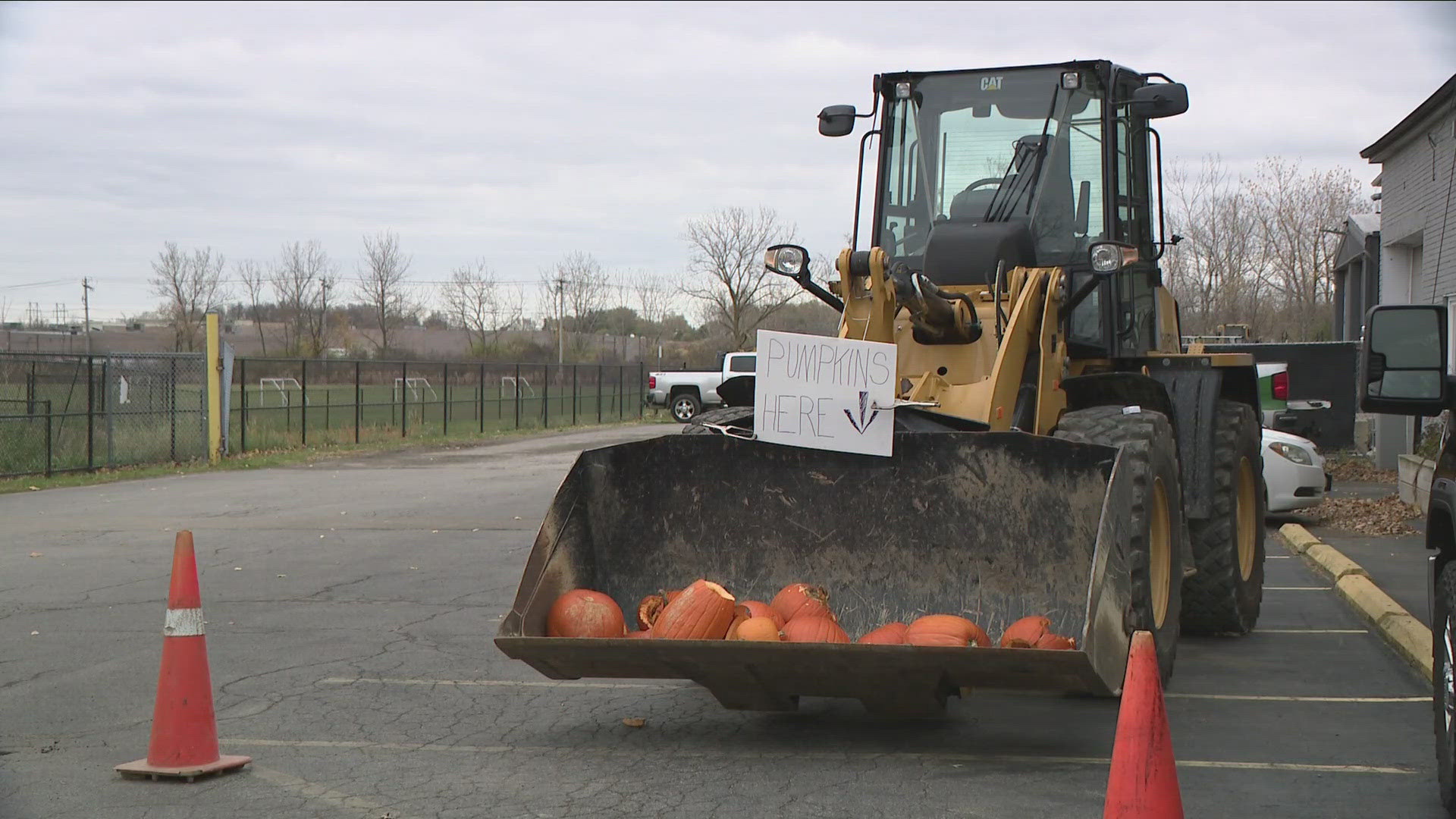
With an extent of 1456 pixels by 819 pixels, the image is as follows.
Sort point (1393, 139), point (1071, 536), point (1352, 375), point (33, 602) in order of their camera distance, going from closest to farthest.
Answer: point (1071, 536) → point (33, 602) → point (1393, 139) → point (1352, 375)

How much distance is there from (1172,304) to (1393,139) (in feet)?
42.3

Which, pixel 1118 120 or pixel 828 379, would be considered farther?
pixel 1118 120

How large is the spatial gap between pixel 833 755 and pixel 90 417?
1936cm

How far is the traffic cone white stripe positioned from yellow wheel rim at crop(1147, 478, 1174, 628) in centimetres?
430

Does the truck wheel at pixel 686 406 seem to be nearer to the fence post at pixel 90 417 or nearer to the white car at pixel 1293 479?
the fence post at pixel 90 417

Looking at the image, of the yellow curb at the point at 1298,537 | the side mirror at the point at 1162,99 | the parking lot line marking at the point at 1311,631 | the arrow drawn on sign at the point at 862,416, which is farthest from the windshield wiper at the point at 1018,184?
the yellow curb at the point at 1298,537

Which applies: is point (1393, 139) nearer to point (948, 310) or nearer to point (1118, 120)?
point (1118, 120)

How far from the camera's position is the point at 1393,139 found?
68.8 feet

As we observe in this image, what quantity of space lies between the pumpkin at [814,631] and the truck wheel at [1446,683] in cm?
222

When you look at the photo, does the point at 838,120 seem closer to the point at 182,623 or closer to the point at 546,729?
the point at 546,729

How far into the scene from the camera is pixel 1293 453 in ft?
51.9

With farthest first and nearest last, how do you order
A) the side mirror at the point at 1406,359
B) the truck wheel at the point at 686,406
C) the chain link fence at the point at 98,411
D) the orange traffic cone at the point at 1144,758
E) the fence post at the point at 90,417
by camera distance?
the truck wheel at the point at 686,406 → the fence post at the point at 90,417 → the chain link fence at the point at 98,411 → the side mirror at the point at 1406,359 → the orange traffic cone at the point at 1144,758

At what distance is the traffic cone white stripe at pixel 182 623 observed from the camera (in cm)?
581

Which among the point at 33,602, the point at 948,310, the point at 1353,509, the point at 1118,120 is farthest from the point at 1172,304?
the point at 33,602
